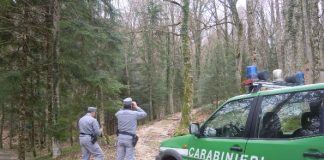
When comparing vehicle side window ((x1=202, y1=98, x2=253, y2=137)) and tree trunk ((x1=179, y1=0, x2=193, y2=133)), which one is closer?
vehicle side window ((x1=202, y1=98, x2=253, y2=137))

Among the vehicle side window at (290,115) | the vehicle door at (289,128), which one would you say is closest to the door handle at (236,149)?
the vehicle door at (289,128)

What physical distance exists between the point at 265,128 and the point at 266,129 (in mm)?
20

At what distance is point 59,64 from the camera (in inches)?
710

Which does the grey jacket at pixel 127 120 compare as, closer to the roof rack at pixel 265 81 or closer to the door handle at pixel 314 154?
the roof rack at pixel 265 81

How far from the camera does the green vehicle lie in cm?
466

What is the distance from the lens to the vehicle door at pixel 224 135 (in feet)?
18.6

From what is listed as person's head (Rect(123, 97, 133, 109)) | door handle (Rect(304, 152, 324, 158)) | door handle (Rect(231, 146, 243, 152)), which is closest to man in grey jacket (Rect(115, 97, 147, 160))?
person's head (Rect(123, 97, 133, 109))

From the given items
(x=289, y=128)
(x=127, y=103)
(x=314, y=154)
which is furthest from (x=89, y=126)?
(x=314, y=154)

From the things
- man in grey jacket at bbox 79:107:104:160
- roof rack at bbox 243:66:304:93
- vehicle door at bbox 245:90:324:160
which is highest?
roof rack at bbox 243:66:304:93

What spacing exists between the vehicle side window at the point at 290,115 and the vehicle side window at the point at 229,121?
38 cm

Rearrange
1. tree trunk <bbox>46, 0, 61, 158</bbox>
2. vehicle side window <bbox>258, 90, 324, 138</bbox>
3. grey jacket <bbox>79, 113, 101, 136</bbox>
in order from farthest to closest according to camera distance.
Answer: tree trunk <bbox>46, 0, 61, 158</bbox> → grey jacket <bbox>79, 113, 101, 136</bbox> → vehicle side window <bbox>258, 90, 324, 138</bbox>

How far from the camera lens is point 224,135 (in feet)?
19.9

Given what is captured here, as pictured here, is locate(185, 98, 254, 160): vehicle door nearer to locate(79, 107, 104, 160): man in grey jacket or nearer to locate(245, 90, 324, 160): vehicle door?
locate(245, 90, 324, 160): vehicle door

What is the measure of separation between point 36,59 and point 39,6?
10.9 ft
